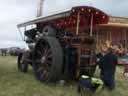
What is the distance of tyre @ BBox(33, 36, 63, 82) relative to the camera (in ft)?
29.9

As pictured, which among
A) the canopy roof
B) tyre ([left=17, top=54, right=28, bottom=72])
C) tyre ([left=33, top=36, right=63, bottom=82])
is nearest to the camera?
tyre ([left=33, top=36, right=63, bottom=82])

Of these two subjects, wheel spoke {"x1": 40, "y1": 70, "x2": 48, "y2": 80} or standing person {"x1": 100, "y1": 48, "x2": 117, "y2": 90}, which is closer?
standing person {"x1": 100, "y1": 48, "x2": 117, "y2": 90}

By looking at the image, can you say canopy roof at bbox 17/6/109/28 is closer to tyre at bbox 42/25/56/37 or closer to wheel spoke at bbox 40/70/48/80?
tyre at bbox 42/25/56/37

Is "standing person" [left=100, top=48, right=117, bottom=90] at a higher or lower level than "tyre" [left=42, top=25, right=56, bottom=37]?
lower

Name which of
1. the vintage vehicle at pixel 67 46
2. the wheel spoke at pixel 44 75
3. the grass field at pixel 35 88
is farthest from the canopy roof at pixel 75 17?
the grass field at pixel 35 88

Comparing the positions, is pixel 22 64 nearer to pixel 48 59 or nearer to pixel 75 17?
pixel 48 59

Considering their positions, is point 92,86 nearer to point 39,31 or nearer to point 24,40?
point 39,31

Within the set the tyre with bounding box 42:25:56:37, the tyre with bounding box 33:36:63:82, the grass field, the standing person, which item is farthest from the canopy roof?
the grass field

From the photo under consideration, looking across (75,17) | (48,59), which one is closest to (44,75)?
(48,59)

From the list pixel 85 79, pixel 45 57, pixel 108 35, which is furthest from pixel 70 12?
pixel 108 35

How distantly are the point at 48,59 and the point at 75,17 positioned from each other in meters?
1.72

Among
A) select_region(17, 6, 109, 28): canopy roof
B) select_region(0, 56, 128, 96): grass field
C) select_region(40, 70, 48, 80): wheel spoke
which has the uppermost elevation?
select_region(17, 6, 109, 28): canopy roof

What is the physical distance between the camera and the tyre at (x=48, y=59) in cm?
912

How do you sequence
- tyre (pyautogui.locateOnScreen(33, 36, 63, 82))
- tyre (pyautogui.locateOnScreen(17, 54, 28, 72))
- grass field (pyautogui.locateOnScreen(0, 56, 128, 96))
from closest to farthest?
grass field (pyautogui.locateOnScreen(0, 56, 128, 96)) → tyre (pyautogui.locateOnScreen(33, 36, 63, 82)) → tyre (pyautogui.locateOnScreen(17, 54, 28, 72))
